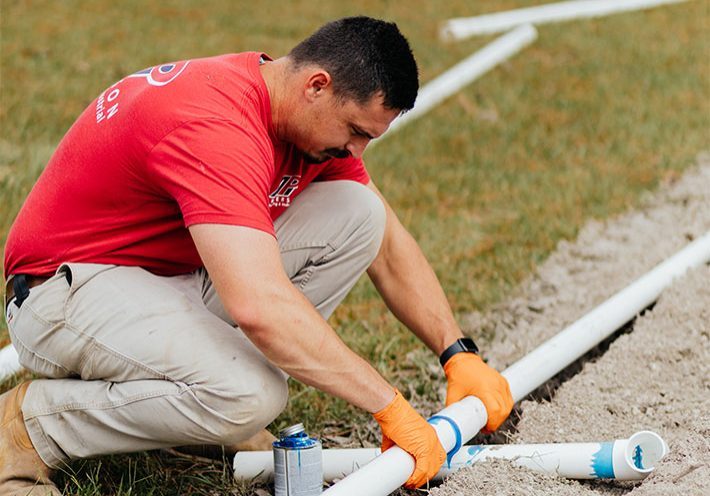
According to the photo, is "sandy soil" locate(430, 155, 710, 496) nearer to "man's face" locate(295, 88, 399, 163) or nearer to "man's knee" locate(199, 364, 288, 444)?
"man's knee" locate(199, 364, 288, 444)

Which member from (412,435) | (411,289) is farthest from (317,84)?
(412,435)

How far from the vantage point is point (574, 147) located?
283 inches

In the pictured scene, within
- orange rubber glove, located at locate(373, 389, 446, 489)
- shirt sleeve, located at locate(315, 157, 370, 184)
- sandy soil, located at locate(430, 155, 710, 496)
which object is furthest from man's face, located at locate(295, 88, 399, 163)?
sandy soil, located at locate(430, 155, 710, 496)

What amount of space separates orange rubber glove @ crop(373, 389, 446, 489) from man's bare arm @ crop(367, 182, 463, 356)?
68 centimetres

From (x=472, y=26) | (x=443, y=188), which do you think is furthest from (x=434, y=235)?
(x=472, y=26)

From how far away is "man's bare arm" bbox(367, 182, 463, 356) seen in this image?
379cm

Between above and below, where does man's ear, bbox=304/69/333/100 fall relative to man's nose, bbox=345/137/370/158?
above

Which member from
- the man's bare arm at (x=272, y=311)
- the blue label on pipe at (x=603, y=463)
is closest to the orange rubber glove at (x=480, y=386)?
the blue label on pipe at (x=603, y=463)

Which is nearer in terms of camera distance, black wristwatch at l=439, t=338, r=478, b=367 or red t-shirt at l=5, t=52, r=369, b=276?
red t-shirt at l=5, t=52, r=369, b=276

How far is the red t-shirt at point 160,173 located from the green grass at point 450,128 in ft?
2.50

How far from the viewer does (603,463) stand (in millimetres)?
3186

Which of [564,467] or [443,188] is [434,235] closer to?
[443,188]

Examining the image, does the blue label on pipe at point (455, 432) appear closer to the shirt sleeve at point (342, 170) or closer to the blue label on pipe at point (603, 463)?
the blue label on pipe at point (603, 463)

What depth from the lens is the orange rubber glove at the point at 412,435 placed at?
122 inches
